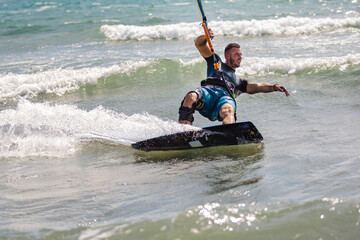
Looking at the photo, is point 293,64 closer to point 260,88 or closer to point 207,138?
point 260,88

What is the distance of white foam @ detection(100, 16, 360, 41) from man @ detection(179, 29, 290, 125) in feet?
35.5

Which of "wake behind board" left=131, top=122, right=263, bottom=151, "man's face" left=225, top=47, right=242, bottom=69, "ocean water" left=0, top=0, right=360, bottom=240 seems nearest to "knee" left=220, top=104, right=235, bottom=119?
"wake behind board" left=131, top=122, right=263, bottom=151

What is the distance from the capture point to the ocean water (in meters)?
3.71

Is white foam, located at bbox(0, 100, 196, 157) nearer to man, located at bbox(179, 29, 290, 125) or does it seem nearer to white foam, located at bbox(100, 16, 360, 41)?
man, located at bbox(179, 29, 290, 125)

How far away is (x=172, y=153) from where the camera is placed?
6020 mm

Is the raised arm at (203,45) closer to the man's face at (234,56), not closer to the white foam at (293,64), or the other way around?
the man's face at (234,56)

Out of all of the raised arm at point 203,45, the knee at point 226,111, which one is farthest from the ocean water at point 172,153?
the raised arm at point 203,45

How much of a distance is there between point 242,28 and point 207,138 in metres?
13.3

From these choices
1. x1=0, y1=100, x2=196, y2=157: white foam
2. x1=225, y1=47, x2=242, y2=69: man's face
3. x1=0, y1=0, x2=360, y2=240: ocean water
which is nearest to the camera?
x1=0, y1=0, x2=360, y2=240: ocean water

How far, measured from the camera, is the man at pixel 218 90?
6395 millimetres

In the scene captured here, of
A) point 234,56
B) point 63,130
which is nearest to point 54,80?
point 63,130

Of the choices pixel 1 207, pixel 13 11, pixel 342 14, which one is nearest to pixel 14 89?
pixel 1 207

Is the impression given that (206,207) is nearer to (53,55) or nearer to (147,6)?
(53,55)

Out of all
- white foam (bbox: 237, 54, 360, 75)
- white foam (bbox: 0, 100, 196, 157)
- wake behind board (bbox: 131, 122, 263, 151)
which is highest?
wake behind board (bbox: 131, 122, 263, 151)
